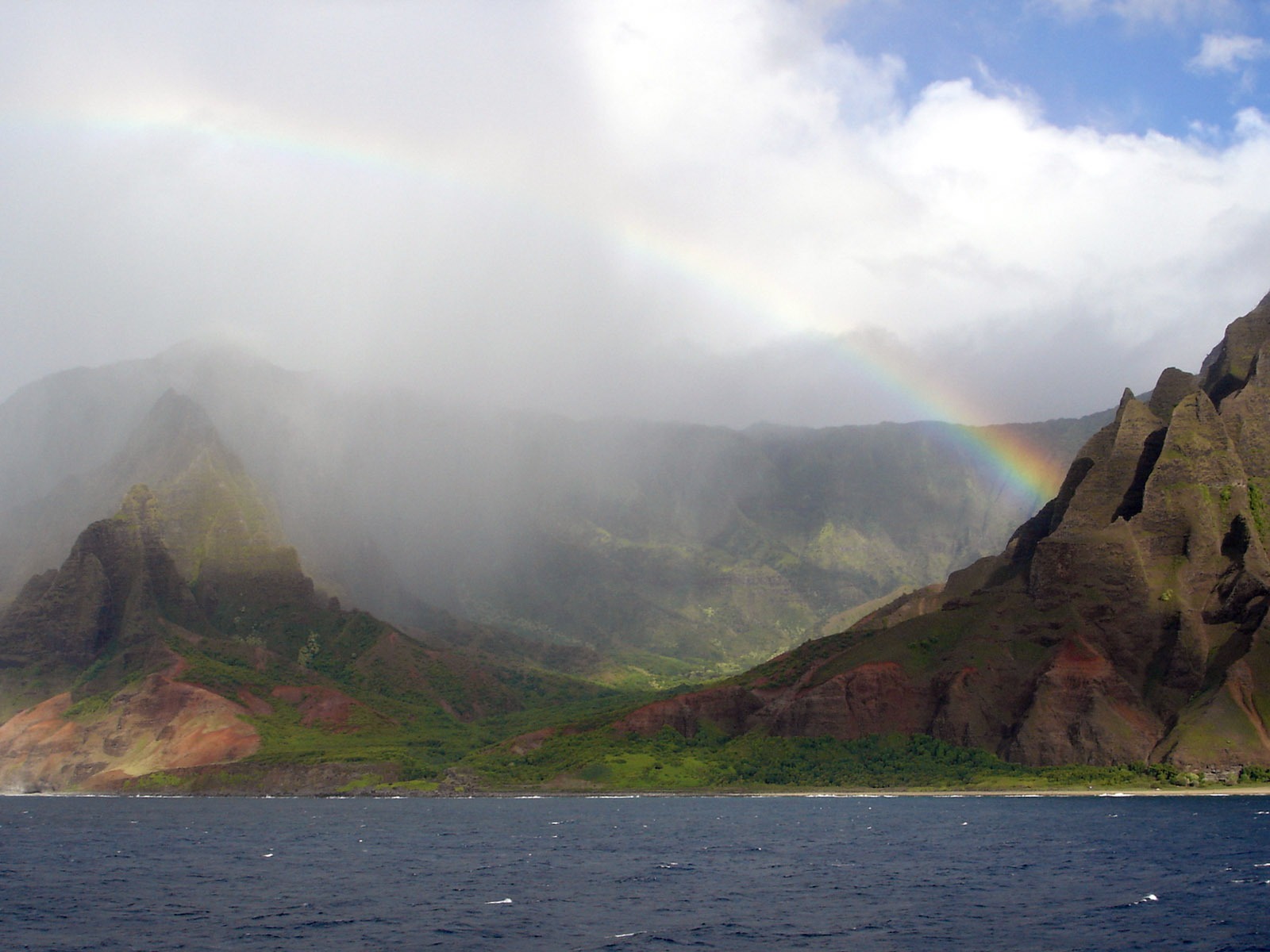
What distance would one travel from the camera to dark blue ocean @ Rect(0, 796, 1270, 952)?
84.3 m

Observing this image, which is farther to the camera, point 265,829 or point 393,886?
point 265,829

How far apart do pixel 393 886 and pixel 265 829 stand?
85.5 meters

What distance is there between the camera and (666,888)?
110125mm

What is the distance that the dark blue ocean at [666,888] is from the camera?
84312 millimetres

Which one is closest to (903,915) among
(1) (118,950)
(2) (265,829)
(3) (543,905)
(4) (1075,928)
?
(4) (1075,928)

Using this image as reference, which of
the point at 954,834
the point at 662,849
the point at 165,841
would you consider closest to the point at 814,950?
the point at 662,849

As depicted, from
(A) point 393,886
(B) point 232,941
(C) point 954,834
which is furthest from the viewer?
(C) point 954,834

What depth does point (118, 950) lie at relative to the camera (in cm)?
8075

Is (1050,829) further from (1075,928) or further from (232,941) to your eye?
(232,941)

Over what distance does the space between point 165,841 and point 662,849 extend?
223 feet

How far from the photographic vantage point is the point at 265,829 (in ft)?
622

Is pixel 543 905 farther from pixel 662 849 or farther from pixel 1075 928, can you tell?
pixel 662 849

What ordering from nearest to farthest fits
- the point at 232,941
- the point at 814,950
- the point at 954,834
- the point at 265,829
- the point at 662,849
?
1. the point at 814,950
2. the point at 232,941
3. the point at 662,849
4. the point at 954,834
5. the point at 265,829

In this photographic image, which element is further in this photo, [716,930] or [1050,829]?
[1050,829]
